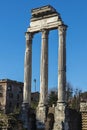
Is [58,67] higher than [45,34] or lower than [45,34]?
lower

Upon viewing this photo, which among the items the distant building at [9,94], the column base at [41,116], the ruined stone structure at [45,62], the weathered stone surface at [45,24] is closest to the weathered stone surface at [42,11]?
the ruined stone structure at [45,62]

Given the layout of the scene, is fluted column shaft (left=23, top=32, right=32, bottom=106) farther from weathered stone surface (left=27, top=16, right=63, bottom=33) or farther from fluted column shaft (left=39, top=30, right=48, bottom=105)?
fluted column shaft (left=39, top=30, right=48, bottom=105)

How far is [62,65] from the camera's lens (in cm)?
3203

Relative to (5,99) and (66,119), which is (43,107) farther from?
(5,99)

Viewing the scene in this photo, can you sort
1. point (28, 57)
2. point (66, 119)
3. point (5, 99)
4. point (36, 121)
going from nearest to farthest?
point (66, 119)
point (36, 121)
point (28, 57)
point (5, 99)

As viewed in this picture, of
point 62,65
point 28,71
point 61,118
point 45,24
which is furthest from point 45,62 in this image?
point 61,118

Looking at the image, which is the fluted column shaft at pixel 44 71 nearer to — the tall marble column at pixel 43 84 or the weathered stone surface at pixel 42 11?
the tall marble column at pixel 43 84

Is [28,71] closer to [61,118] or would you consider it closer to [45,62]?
[45,62]

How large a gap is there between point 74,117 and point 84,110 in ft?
4.26

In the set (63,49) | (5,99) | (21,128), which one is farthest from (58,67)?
(5,99)

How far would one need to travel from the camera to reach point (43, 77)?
33188 mm

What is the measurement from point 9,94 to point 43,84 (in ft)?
82.5

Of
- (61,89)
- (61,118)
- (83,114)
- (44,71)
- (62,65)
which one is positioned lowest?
(61,118)

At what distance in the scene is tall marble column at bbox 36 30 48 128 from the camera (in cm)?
3228
